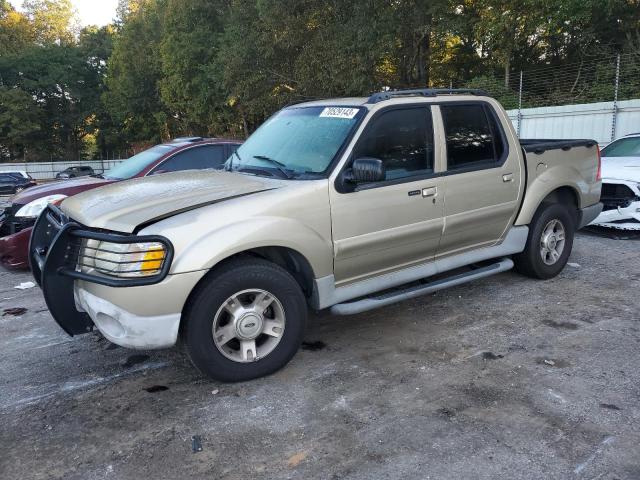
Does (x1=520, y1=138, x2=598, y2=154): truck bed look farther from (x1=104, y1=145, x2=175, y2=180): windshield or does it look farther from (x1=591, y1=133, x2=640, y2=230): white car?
(x1=104, y1=145, x2=175, y2=180): windshield

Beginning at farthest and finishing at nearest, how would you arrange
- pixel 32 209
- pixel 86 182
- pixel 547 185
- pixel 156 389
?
1. pixel 86 182
2. pixel 32 209
3. pixel 547 185
4. pixel 156 389

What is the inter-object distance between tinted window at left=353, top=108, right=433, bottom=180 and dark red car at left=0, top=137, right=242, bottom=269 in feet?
9.18

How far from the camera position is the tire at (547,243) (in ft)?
17.7

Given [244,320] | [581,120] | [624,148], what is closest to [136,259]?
[244,320]

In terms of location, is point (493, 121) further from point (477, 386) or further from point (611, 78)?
point (611, 78)

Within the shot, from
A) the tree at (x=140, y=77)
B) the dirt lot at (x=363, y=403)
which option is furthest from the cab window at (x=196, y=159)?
the tree at (x=140, y=77)

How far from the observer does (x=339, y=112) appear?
4.30m

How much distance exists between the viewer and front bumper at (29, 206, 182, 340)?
125 inches

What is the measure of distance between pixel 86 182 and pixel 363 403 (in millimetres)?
5249

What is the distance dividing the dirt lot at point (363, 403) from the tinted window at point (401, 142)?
1359mm

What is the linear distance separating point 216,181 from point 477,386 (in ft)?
7.66

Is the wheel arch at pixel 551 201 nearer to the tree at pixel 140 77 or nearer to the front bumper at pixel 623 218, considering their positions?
the front bumper at pixel 623 218

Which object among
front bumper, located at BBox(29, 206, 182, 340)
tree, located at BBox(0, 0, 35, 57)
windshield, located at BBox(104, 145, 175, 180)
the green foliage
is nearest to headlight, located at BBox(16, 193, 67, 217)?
windshield, located at BBox(104, 145, 175, 180)

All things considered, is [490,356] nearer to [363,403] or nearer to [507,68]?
[363,403]
